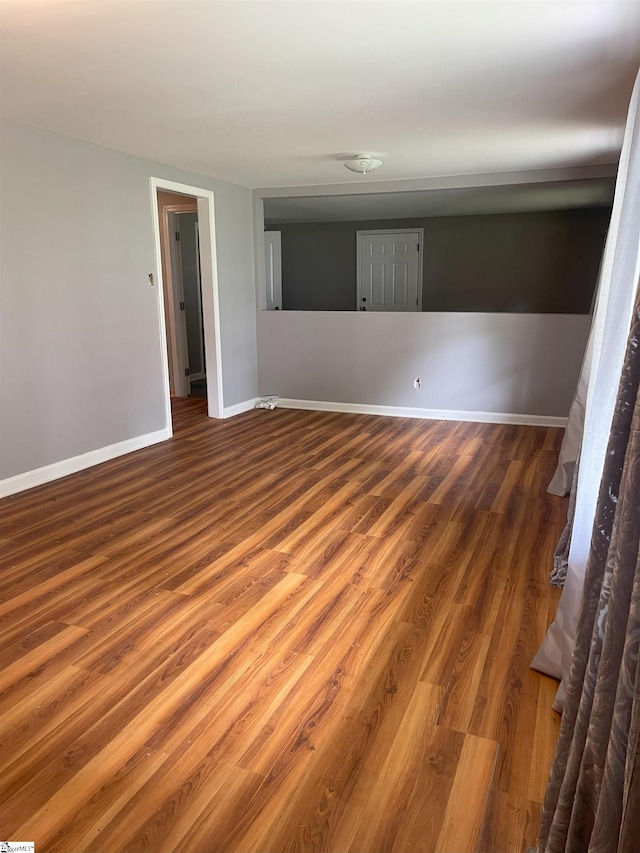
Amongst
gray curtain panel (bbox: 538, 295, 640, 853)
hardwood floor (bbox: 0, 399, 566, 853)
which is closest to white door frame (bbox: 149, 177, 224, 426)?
hardwood floor (bbox: 0, 399, 566, 853)

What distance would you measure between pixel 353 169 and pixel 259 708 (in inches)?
175

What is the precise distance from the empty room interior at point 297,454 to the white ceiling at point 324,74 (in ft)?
0.07

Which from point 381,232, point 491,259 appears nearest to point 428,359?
point 491,259

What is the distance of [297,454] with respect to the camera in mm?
4859

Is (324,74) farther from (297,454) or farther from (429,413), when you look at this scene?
(429,413)

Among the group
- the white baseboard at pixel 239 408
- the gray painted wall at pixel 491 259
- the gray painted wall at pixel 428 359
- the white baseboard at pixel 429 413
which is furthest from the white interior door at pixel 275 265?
the white baseboard at pixel 429 413

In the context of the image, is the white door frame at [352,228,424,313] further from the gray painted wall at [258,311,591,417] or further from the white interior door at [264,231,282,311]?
the gray painted wall at [258,311,591,417]

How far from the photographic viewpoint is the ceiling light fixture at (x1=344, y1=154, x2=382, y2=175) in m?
4.63

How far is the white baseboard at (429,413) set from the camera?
18.8 feet

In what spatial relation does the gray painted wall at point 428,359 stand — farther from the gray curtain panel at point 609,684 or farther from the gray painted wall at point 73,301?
the gray curtain panel at point 609,684

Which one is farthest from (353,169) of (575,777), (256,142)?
(575,777)

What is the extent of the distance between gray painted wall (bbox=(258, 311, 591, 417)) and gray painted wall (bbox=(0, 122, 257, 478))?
1830 mm

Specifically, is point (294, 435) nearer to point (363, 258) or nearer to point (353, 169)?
point (353, 169)

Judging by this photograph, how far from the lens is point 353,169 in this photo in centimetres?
503
